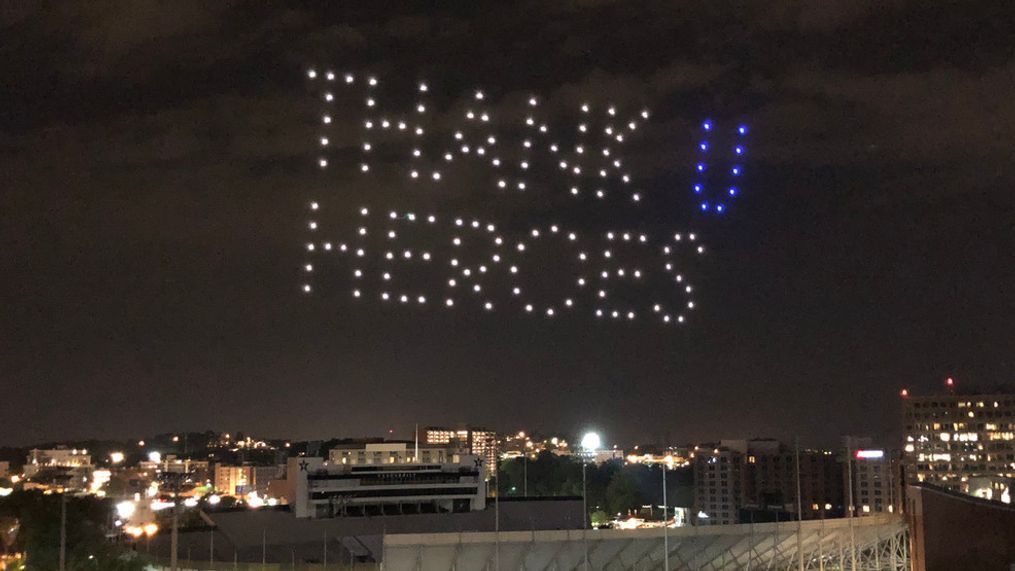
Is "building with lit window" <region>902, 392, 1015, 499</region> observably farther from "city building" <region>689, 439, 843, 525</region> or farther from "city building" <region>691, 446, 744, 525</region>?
"city building" <region>691, 446, 744, 525</region>

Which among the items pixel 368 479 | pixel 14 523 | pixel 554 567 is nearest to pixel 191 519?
pixel 368 479

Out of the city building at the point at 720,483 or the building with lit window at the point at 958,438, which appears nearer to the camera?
the building with lit window at the point at 958,438

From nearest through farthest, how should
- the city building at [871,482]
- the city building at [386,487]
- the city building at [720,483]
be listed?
1. the city building at [386,487]
2. the city building at [871,482]
3. the city building at [720,483]

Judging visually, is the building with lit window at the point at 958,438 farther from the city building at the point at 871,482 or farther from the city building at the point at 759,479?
the city building at the point at 759,479

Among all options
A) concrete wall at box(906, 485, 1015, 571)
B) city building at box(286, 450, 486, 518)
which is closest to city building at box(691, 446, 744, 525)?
city building at box(286, 450, 486, 518)

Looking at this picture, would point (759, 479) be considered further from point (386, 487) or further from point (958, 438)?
point (386, 487)

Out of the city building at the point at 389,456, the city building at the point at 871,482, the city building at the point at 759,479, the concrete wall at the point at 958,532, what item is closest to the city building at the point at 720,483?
the city building at the point at 759,479
